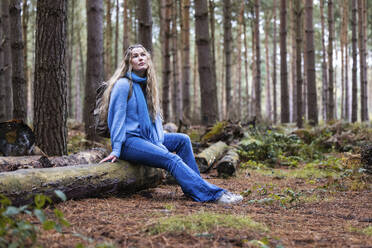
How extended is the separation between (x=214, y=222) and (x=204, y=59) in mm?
7713

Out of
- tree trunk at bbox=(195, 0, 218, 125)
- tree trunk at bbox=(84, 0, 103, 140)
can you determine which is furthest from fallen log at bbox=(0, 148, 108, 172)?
tree trunk at bbox=(195, 0, 218, 125)

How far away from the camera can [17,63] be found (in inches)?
337

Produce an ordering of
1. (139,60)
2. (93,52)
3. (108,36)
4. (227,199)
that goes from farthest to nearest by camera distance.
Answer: (108,36) < (93,52) < (139,60) < (227,199)

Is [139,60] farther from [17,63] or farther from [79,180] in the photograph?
[17,63]

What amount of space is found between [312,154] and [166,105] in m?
5.25

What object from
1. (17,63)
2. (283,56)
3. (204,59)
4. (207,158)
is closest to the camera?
(207,158)

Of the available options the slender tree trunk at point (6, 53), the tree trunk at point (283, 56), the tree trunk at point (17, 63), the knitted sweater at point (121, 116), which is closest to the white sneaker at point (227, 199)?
the knitted sweater at point (121, 116)

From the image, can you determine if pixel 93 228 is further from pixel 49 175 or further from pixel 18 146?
pixel 18 146

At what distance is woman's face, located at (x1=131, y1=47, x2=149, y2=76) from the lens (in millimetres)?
4605

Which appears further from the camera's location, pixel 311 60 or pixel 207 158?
pixel 311 60

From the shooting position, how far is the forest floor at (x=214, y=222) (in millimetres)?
2494

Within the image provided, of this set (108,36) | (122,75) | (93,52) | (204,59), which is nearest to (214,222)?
(122,75)

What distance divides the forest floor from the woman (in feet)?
0.77

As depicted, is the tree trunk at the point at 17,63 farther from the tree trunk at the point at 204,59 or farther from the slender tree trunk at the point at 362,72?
the slender tree trunk at the point at 362,72
